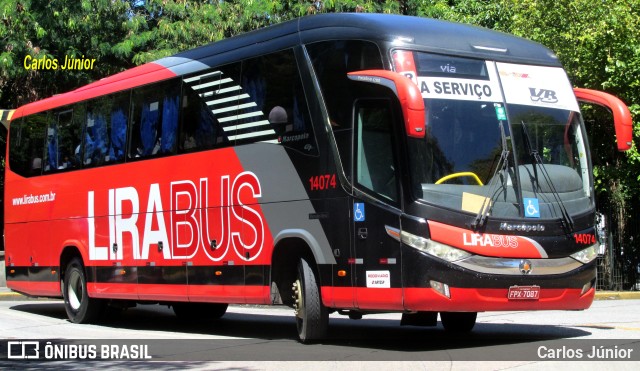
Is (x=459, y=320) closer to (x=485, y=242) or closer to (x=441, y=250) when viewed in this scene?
(x=485, y=242)

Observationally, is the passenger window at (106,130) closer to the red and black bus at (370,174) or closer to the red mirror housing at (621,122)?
the red and black bus at (370,174)

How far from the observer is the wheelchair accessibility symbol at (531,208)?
10.9 meters

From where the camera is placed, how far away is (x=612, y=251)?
25.8 m

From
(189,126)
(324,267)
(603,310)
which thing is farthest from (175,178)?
(603,310)

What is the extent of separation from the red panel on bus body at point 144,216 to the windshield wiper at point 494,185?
3112mm

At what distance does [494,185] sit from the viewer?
10.8 metres

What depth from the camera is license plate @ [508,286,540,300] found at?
10.7 metres

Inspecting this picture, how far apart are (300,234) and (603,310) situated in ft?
26.3

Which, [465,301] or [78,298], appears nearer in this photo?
[465,301]

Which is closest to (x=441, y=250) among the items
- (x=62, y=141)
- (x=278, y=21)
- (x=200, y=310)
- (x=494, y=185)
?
(x=494, y=185)

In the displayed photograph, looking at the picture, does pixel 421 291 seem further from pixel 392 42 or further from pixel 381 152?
pixel 392 42

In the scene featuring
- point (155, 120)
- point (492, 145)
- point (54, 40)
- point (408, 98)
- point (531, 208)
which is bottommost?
point (531, 208)

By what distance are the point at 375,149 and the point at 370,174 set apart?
0.93 feet

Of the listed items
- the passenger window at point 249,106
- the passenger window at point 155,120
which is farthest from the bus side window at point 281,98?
the passenger window at point 155,120
